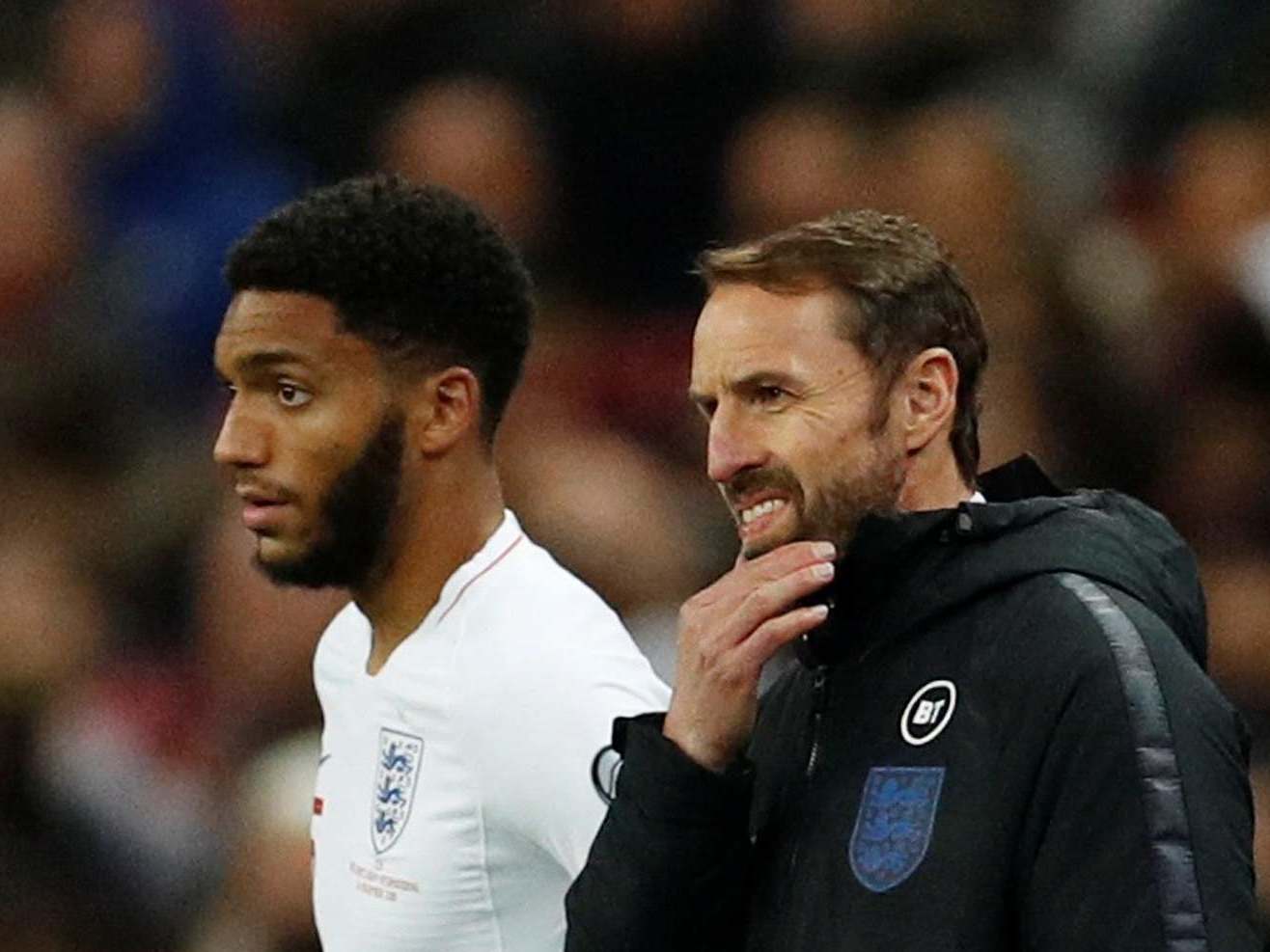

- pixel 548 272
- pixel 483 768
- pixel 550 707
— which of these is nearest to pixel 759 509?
pixel 550 707

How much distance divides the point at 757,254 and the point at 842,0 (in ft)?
14.0

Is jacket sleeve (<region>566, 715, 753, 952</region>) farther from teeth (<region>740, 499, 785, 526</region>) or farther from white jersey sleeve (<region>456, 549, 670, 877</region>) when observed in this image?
white jersey sleeve (<region>456, 549, 670, 877</region>)

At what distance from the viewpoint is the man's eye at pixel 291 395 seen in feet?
13.0

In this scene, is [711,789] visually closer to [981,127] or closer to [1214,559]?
[1214,559]

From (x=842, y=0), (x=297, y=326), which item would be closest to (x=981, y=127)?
(x=842, y=0)

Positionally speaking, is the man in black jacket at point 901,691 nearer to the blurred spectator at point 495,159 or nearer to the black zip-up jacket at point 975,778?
the black zip-up jacket at point 975,778

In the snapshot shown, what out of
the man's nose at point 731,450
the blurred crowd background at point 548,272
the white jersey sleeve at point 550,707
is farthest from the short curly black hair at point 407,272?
the blurred crowd background at point 548,272

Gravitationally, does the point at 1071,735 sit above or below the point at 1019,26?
below

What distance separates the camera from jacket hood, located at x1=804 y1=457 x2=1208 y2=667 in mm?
3131

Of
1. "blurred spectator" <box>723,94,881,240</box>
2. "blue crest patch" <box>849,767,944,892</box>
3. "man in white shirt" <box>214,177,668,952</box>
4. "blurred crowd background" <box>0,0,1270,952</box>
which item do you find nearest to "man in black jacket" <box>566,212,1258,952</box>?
"blue crest patch" <box>849,767,944,892</box>

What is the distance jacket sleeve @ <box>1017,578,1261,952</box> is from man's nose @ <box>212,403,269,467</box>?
1.32 metres

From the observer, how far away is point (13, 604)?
292 inches

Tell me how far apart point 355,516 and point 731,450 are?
815 mm

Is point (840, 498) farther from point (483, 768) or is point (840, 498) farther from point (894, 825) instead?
point (483, 768)
